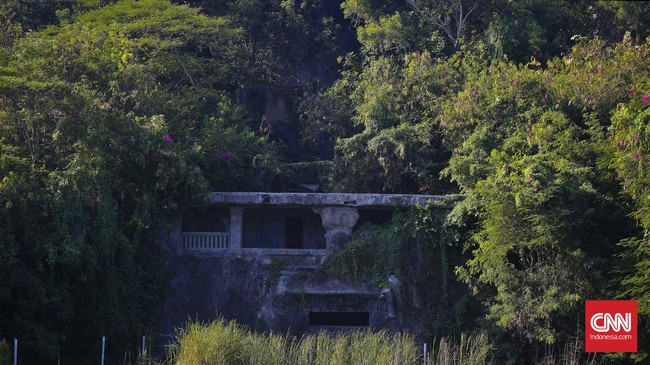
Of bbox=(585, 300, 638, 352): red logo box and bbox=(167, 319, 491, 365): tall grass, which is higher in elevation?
bbox=(585, 300, 638, 352): red logo box

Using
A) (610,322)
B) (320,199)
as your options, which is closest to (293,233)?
(320,199)

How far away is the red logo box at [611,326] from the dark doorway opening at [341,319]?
14.1ft

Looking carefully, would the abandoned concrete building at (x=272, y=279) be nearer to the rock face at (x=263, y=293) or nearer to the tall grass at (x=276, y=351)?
the rock face at (x=263, y=293)

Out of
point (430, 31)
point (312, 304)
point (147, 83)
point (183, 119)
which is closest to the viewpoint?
point (312, 304)

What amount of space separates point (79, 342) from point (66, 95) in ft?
13.8

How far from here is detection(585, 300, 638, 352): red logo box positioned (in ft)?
46.0

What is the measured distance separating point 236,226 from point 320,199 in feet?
5.56

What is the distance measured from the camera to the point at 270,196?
17.1m

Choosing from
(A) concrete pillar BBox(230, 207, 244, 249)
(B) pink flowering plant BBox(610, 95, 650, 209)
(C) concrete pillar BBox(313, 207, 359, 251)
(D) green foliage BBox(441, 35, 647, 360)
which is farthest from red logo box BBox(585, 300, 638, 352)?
(A) concrete pillar BBox(230, 207, 244, 249)

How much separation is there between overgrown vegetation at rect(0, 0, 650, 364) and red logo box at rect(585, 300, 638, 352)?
16cm

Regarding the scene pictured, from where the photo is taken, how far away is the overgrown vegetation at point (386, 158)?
1449 cm

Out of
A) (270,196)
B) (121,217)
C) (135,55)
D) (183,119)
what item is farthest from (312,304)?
(135,55)

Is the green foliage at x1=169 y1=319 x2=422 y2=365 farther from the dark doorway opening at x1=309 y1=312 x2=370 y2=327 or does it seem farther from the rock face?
the dark doorway opening at x1=309 y1=312 x2=370 y2=327

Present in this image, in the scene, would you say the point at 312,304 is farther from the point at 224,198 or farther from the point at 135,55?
the point at 135,55
